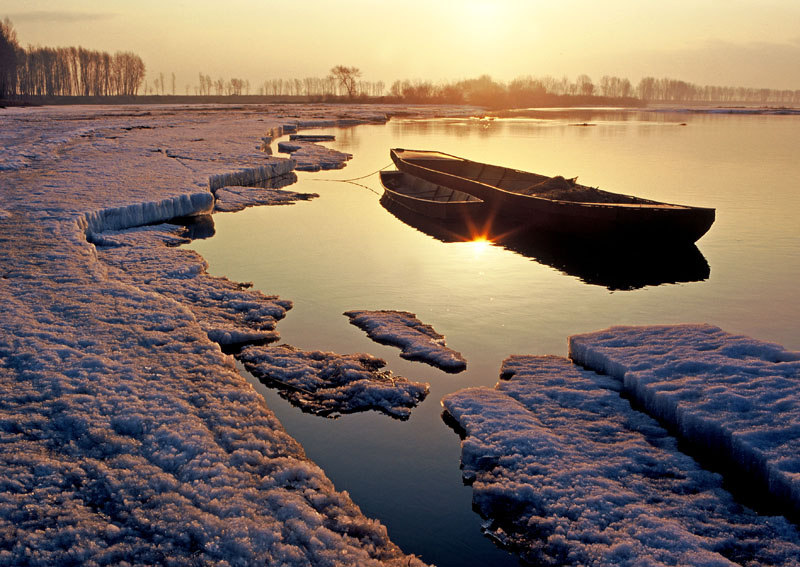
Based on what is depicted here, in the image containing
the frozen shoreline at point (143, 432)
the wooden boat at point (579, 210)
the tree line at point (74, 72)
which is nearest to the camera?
the frozen shoreline at point (143, 432)

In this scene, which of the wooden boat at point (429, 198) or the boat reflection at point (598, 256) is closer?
the boat reflection at point (598, 256)

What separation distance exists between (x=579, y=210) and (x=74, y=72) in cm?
16215

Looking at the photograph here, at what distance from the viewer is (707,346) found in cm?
682

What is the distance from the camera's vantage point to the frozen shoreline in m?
3.87

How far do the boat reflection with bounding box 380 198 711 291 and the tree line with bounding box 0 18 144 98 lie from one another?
13030 centimetres

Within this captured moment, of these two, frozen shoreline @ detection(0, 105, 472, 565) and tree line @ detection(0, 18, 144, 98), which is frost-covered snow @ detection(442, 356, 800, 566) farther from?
tree line @ detection(0, 18, 144, 98)

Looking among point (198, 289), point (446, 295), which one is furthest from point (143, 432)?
point (446, 295)

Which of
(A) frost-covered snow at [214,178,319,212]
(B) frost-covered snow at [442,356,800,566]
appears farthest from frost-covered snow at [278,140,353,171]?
(B) frost-covered snow at [442,356,800,566]

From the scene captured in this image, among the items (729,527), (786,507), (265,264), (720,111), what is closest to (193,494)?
(729,527)

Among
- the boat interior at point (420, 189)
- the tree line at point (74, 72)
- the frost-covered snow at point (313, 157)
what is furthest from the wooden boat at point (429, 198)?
the tree line at point (74, 72)

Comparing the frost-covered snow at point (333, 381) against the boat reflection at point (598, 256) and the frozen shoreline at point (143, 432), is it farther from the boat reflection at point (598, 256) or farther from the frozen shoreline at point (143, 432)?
the boat reflection at point (598, 256)

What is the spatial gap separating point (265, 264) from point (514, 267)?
5439 mm

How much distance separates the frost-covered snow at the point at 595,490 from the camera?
4.06 m

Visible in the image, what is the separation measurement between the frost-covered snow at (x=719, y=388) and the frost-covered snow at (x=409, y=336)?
5.25ft
